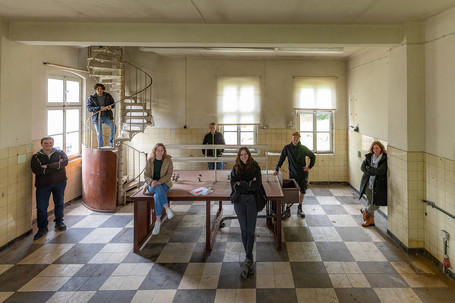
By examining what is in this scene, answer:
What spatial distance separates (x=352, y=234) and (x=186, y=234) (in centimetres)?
269

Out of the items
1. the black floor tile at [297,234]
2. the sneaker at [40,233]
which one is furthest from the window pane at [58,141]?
the black floor tile at [297,234]

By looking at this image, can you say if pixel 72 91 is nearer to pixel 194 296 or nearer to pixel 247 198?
pixel 247 198

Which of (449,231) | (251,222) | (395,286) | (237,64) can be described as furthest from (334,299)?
→ (237,64)

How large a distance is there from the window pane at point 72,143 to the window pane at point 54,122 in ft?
0.97

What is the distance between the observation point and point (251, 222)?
3.43 metres

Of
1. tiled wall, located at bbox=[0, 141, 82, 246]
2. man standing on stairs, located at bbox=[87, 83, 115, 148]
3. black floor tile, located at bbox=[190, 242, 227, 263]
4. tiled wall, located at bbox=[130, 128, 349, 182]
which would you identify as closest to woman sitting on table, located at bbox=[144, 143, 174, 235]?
black floor tile, located at bbox=[190, 242, 227, 263]

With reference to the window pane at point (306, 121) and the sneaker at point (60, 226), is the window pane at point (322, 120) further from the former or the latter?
the sneaker at point (60, 226)

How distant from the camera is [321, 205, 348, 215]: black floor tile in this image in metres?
5.39

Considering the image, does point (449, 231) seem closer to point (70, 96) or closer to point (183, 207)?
point (183, 207)

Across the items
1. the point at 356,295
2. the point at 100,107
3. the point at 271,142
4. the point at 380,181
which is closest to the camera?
the point at 356,295

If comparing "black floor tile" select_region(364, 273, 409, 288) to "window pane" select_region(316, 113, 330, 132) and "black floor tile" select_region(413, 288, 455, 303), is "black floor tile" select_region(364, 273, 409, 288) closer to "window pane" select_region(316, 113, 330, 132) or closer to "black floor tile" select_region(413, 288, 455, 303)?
"black floor tile" select_region(413, 288, 455, 303)

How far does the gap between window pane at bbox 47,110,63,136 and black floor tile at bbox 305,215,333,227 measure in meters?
5.39

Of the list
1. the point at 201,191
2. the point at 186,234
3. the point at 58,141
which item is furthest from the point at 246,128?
the point at 58,141

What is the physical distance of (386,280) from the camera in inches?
126
